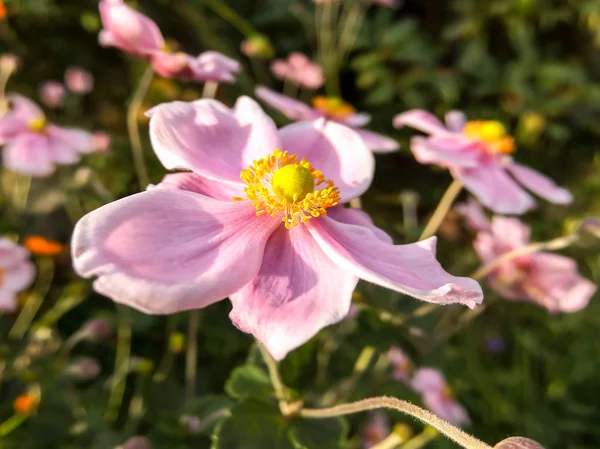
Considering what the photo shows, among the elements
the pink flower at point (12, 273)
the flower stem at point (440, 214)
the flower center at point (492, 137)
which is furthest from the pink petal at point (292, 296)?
the pink flower at point (12, 273)

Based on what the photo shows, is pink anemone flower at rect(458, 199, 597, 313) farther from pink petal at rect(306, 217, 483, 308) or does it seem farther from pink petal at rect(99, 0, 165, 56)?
pink petal at rect(99, 0, 165, 56)

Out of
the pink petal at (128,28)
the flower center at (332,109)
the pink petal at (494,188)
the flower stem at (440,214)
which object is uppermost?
the pink petal at (128,28)

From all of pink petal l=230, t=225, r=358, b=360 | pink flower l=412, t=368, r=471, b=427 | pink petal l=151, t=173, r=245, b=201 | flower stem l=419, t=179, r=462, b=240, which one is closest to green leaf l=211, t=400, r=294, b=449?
pink petal l=230, t=225, r=358, b=360

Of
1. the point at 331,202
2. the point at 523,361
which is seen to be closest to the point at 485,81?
the point at 523,361

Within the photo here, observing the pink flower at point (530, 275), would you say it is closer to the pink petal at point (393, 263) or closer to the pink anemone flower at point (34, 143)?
the pink petal at point (393, 263)

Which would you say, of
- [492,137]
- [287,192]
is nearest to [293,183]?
[287,192]

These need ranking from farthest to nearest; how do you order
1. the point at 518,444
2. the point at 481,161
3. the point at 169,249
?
the point at 481,161 → the point at 169,249 → the point at 518,444

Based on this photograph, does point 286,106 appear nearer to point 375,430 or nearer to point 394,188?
point 375,430

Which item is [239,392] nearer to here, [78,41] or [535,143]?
[78,41]
